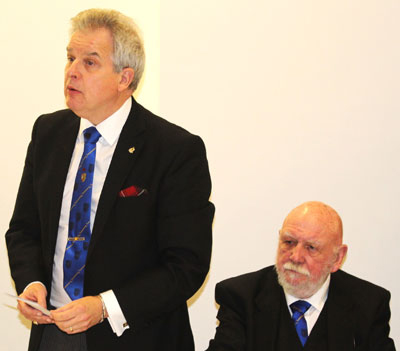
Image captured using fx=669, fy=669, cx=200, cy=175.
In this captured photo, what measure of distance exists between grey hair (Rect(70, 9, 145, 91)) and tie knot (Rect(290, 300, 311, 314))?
122 centimetres

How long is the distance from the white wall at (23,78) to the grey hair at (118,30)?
4.01 feet

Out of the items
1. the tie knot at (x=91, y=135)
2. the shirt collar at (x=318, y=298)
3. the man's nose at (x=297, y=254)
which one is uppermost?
the tie knot at (x=91, y=135)

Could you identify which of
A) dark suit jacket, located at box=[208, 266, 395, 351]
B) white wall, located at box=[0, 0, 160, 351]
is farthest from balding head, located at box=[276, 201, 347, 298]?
white wall, located at box=[0, 0, 160, 351]

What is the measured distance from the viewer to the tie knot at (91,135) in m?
2.71

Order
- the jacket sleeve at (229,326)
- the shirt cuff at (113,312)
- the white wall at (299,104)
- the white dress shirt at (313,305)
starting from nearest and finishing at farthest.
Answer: the shirt cuff at (113,312) < the jacket sleeve at (229,326) < the white dress shirt at (313,305) < the white wall at (299,104)

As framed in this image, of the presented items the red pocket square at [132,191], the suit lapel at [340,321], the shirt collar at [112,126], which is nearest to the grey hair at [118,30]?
the shirt collar at [112,126]

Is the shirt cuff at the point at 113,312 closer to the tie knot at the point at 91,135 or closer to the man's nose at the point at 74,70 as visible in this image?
the tie knot at the point at 91,135

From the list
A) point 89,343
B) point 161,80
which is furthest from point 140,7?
point 89,343

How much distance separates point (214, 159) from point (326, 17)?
1.01 metres

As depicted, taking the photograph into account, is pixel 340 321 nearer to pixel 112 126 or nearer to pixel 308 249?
pixel 308 249

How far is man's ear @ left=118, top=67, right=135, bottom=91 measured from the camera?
273cm

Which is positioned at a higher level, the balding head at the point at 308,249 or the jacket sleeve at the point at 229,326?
the balding head at the point at 308,249

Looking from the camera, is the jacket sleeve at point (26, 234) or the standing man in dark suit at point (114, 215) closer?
the standing man in dark suit at point (114, 215)

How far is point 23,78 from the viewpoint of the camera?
4027 millimetres
